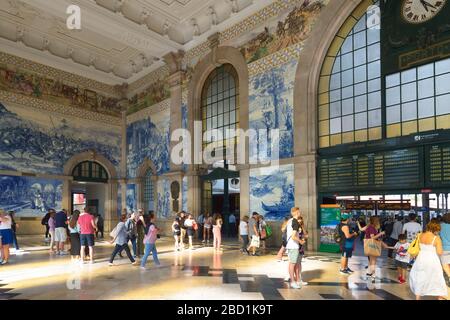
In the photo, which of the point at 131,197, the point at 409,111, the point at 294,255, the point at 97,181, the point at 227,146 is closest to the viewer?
the point at 294,255

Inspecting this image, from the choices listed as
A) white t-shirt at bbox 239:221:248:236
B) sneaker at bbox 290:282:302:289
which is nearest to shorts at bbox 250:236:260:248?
white t-shirt at bbox 239:221:248:236

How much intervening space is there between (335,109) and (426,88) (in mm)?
2820

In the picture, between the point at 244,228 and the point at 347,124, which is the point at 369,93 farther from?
the point at 244,228

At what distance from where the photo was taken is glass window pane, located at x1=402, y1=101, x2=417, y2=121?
948 cm

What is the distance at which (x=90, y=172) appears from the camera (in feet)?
69.5

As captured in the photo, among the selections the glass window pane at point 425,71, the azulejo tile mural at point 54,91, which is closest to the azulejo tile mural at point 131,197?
the azulejo tile mural at point 54,91

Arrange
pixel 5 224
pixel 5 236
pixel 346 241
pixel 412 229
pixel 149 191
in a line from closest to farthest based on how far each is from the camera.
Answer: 1. pixel 346 241
2. pixel 412 229
3. pixel 5 236
4. pixel 5 224
5. pixel 149 191

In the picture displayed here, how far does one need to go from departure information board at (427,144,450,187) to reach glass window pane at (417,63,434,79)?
6.63 feet

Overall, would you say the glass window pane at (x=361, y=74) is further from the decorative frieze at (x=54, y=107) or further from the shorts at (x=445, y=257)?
the decorative frieze at (x=54, y=107)

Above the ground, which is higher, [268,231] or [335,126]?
[335,126]

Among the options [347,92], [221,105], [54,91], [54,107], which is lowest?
[347,92]

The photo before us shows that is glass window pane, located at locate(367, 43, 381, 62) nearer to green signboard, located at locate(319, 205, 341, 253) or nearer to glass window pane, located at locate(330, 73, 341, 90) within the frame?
glass window pane, located at locate(330, 73, 341, 90)

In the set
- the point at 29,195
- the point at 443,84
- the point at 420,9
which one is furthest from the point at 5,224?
the point at 420,9

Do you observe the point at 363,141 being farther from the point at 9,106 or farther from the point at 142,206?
the point at 9,106
